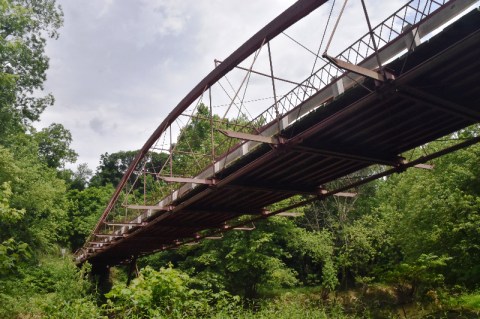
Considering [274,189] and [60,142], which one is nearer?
[274,189]

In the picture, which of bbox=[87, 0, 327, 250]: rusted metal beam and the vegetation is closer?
bbox=[87, 0, 327, 250]: rusted metal beam

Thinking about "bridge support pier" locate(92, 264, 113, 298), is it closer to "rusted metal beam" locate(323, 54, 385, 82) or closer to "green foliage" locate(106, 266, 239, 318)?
"green foliage" locate(106, 266, 239, 318)

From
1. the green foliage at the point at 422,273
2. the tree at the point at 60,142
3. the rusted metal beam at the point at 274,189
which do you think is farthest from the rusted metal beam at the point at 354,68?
the tree at the point at 60,142

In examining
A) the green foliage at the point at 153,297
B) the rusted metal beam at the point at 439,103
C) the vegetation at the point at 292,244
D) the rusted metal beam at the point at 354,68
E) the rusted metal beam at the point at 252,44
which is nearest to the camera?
the rusted metal beam at the point at 354,68

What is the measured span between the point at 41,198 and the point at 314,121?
17.3 m

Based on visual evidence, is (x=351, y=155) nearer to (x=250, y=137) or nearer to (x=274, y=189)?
(x=250, y=137)

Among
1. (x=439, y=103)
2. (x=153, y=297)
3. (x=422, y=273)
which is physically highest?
(x=439, y=103)

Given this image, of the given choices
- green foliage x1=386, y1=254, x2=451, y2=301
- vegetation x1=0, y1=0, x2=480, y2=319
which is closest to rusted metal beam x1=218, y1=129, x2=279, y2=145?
vegetation x1=0, y1=0, x2=480, y2=319

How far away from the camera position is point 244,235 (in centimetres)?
2234

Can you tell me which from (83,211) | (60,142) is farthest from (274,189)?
(83,211)

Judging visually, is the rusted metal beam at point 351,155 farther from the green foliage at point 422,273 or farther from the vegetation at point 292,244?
the green foliage at point 422,273

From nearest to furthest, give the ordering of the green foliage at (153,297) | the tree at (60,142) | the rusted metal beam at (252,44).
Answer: the green foliage at (153,297), the rusted metal beam at (252,44), the tree at (60,142)

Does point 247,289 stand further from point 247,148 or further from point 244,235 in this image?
point 247,148

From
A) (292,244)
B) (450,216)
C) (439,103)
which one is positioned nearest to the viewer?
(439,103)
